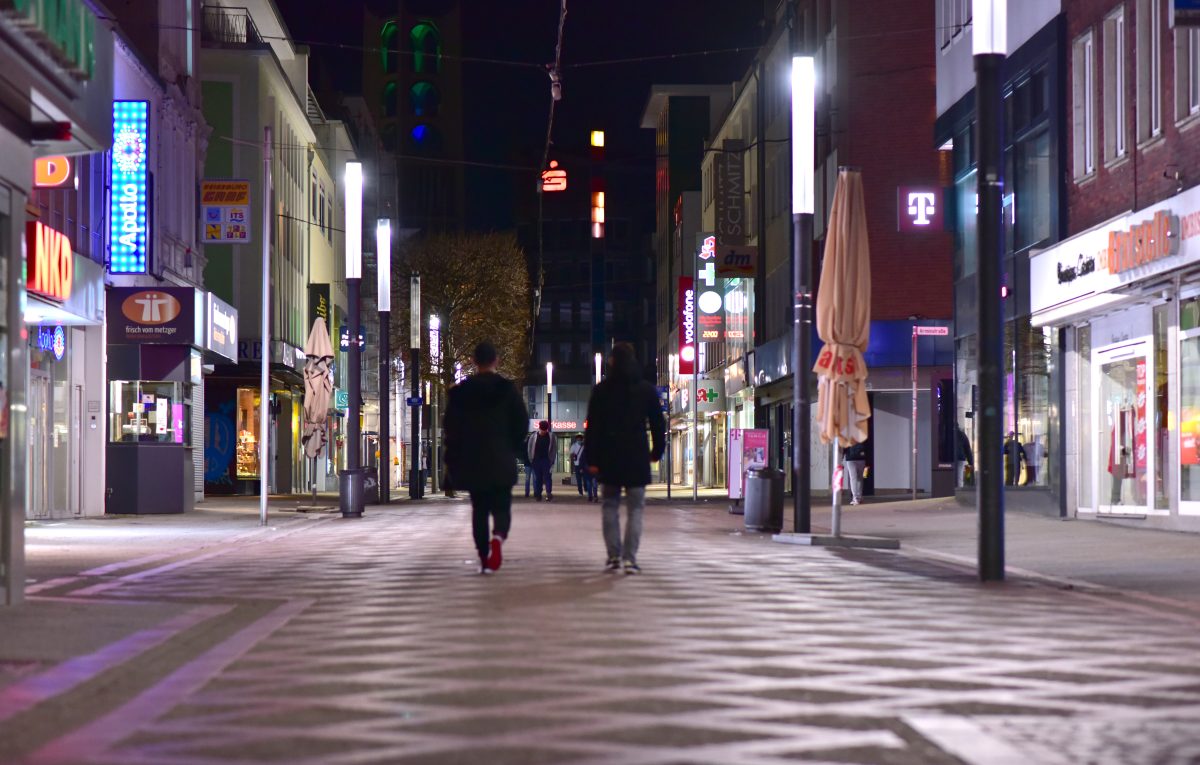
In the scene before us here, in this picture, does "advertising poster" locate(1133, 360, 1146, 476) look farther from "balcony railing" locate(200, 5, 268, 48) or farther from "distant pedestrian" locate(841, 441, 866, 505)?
"balcony railing" locate(200, 5, 268, 48)

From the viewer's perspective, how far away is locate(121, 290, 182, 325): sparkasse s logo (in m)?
34.5

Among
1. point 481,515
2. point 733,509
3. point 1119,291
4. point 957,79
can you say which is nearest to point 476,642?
point 481,515

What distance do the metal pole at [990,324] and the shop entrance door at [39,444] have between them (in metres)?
18.7

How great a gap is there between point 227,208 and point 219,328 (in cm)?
325

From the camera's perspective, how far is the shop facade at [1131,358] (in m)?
23.7

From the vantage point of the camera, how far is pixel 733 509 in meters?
34.0

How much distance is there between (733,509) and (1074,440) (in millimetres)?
6947

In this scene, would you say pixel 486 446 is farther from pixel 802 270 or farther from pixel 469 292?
pixel 469 292

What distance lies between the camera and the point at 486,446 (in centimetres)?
1583

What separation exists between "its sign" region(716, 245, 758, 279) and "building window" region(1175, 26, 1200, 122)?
32900 mm

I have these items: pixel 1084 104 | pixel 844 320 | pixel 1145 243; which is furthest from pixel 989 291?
pixel 1084 104

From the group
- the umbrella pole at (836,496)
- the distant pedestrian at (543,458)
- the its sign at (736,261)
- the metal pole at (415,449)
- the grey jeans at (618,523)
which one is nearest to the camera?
the grey jeans at (618,523)

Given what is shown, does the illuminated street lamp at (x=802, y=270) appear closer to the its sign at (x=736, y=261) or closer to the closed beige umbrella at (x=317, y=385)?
the closed beige umbrella at (x=317, y=385)

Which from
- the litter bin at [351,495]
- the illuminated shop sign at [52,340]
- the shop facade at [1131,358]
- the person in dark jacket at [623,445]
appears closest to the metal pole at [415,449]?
the litter bin at [351,495]
